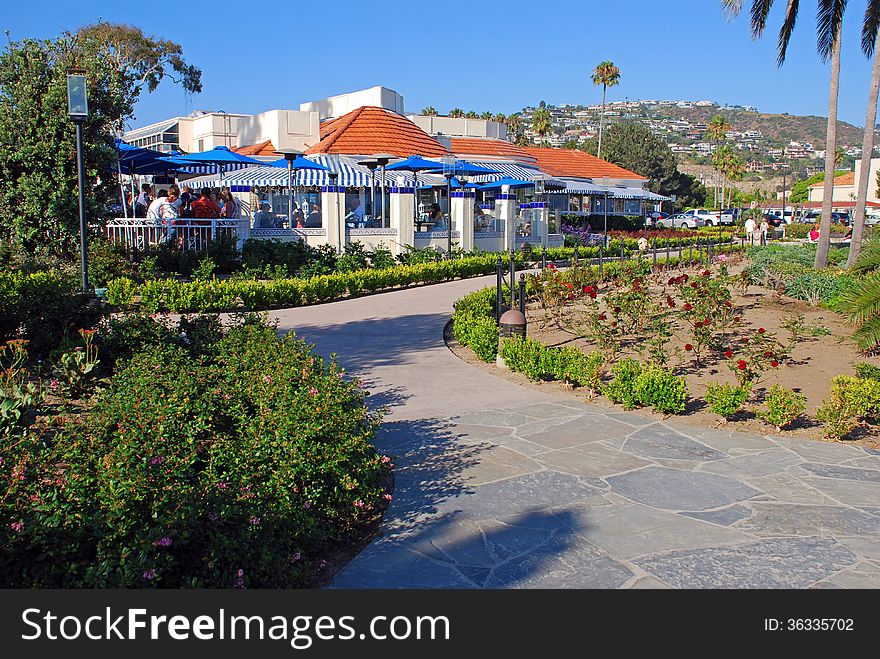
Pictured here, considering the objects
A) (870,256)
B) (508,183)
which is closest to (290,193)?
(508,183)

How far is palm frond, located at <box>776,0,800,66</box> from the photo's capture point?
70.6 ft

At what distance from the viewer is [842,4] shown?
68.5 ft

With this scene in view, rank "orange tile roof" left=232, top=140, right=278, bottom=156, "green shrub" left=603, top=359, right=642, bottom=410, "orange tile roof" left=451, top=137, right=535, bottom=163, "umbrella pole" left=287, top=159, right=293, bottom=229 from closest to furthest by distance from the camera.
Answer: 1. "green shrub" left=603, top=359, right=642, bottom=410
2. "umbrella pole" left=287, top=159, right=293, bottom=229
3. "orange tile roof" left=232, top=140, right=278, bottom=156
4. "orange tile roof" left=451, top=137, right=535, bottom=163

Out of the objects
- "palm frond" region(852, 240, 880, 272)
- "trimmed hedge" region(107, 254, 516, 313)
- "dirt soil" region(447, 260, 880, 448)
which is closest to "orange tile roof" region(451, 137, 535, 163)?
"trimmed hedge" region(107, 254, 516, 313)

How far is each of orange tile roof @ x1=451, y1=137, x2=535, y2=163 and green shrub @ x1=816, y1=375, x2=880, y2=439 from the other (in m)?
28.1


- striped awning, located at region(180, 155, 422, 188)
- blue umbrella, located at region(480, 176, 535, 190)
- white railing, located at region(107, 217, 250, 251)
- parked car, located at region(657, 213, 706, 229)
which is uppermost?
blue umbrella, located at region(480, 176, 535, 190)

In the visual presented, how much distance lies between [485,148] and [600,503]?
1235 inches

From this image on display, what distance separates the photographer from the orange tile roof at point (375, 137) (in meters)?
28.0

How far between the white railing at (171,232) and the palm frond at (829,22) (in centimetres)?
1649

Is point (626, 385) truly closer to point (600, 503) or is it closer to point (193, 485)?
point (600, 503)

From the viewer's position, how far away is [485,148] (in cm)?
3497

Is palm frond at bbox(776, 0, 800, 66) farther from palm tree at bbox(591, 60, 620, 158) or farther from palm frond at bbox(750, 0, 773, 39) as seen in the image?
palm tree at bbox(591, 60, 620, 158)

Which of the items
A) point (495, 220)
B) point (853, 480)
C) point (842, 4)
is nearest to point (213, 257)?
point (495, 220)

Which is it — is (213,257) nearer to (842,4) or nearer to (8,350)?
(8,350)
